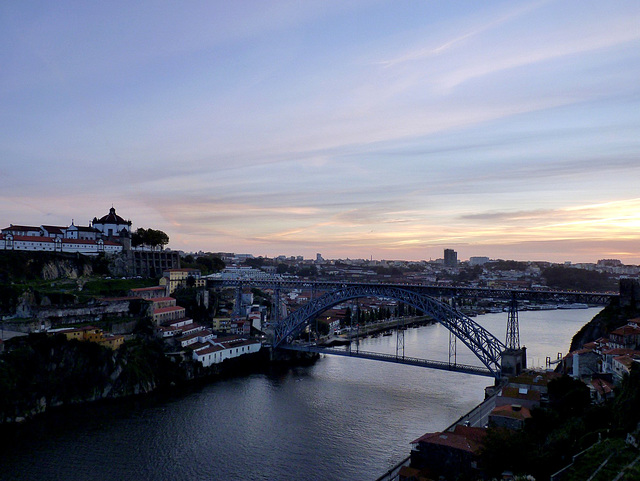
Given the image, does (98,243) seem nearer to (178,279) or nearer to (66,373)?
(178,279)

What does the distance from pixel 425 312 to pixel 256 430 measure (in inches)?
339

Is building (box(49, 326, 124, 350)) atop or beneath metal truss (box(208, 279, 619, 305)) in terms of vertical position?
beneath

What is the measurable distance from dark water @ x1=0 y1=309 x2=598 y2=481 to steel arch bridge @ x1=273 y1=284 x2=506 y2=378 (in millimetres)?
1606

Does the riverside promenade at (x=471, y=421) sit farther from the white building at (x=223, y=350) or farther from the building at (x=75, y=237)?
the building at (x=75, y=237)

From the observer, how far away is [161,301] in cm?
2503

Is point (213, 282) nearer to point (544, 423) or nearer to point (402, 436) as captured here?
point (402, 436)

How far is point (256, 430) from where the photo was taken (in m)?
13.8

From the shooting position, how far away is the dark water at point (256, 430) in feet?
37.0

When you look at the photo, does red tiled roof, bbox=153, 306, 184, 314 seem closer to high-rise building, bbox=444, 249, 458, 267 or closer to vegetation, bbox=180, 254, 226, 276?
vegetation, bbox=180, 254, 226, 276

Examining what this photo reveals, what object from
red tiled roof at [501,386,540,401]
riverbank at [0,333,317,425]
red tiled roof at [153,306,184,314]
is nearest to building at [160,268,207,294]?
red tiled roof at [153,306,184,314]

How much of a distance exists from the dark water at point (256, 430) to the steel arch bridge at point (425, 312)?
161 centimetres

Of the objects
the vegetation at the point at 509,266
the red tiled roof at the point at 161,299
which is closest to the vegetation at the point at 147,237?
the red tiled roof at the point at 161,299

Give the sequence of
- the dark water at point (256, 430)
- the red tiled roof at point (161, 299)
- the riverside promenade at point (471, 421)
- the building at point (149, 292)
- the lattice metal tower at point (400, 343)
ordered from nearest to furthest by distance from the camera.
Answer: the riverside promenade at point (471, 421), the dark water at point (256, 430), the lattice metal tower at point (400, 343), the red tiled roof at point (161, 299), the building at point (149, 292)

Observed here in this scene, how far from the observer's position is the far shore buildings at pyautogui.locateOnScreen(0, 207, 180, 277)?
28.4m
